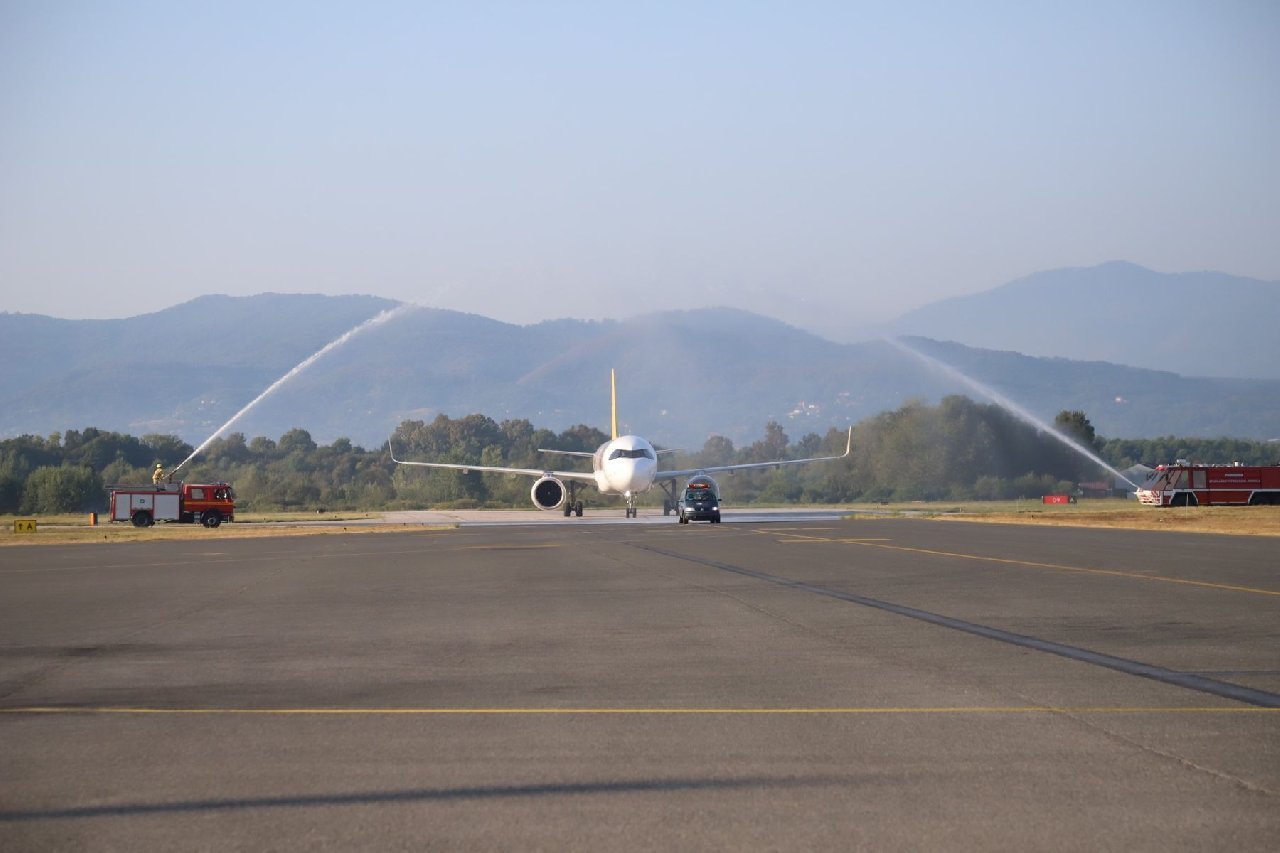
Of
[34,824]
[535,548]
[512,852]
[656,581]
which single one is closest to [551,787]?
[512,852]

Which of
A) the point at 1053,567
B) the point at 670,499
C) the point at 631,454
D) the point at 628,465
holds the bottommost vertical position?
the point at 1053,567

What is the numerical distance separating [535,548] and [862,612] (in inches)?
799

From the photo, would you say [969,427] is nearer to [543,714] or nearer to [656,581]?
[656,581]

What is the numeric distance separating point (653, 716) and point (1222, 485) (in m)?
58.2

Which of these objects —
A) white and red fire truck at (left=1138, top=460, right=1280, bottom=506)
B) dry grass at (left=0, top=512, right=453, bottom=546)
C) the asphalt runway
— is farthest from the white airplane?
the asphalt runway

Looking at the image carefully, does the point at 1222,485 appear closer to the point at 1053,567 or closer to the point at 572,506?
the point at 572,506

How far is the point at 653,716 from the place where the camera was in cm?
1070

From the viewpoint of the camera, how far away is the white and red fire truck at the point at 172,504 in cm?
6341

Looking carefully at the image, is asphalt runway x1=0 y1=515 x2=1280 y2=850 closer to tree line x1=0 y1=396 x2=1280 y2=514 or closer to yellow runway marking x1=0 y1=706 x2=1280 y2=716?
yellow runway marking x1=0 y1=706 x2=1280 y2=716

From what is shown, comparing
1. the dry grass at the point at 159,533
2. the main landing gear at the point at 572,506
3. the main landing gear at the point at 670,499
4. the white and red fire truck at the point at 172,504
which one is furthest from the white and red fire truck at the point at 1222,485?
the white and red fire truck at the point at 172,504

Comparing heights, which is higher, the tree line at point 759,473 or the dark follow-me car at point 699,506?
the tree line at point 759,473

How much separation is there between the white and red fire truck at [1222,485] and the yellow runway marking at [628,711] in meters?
55.5

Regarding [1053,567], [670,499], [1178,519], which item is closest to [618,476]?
[670,499]

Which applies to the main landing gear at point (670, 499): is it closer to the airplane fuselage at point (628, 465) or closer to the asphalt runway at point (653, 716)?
the airplane fuselage at point (628, 465)
